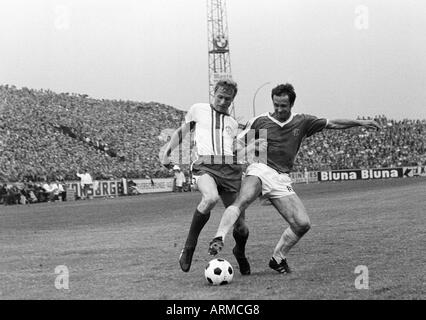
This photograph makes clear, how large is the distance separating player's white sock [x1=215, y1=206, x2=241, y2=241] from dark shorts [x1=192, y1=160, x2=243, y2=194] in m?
0.58

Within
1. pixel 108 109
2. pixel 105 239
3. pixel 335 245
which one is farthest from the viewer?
pixel 108 109

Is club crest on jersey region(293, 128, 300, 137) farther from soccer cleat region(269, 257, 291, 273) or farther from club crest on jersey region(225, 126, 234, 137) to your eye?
soccer cleat region(269, 257, 291, 273)

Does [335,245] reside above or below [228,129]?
below

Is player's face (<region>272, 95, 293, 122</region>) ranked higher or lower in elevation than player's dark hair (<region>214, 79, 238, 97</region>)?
lower

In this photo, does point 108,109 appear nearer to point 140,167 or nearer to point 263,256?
point 140,167

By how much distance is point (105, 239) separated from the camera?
1441 centimetres

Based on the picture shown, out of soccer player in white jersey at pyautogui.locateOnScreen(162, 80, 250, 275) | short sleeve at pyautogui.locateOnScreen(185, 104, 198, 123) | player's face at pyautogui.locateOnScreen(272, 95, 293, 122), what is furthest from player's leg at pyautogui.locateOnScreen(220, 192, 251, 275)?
player's face at pyautogui.locateOnScreen(272, 95, 293, 122)

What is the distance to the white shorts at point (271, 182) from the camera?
Result: 8422 mm

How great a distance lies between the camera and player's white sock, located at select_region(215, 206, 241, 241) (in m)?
7.40

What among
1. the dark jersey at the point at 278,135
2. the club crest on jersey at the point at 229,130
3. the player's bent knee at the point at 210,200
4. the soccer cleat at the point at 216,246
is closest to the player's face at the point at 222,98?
the club crest on jersey at the point at 229,130

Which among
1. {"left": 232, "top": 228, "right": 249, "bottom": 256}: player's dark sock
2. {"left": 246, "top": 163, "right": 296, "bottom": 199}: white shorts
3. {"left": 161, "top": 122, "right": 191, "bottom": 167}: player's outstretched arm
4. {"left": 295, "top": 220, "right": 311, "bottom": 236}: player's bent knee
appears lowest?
{"left": 232, "top": 228, "right": 249, "bottom": 256}: player's dark sock

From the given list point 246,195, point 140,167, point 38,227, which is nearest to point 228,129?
point 246,195
